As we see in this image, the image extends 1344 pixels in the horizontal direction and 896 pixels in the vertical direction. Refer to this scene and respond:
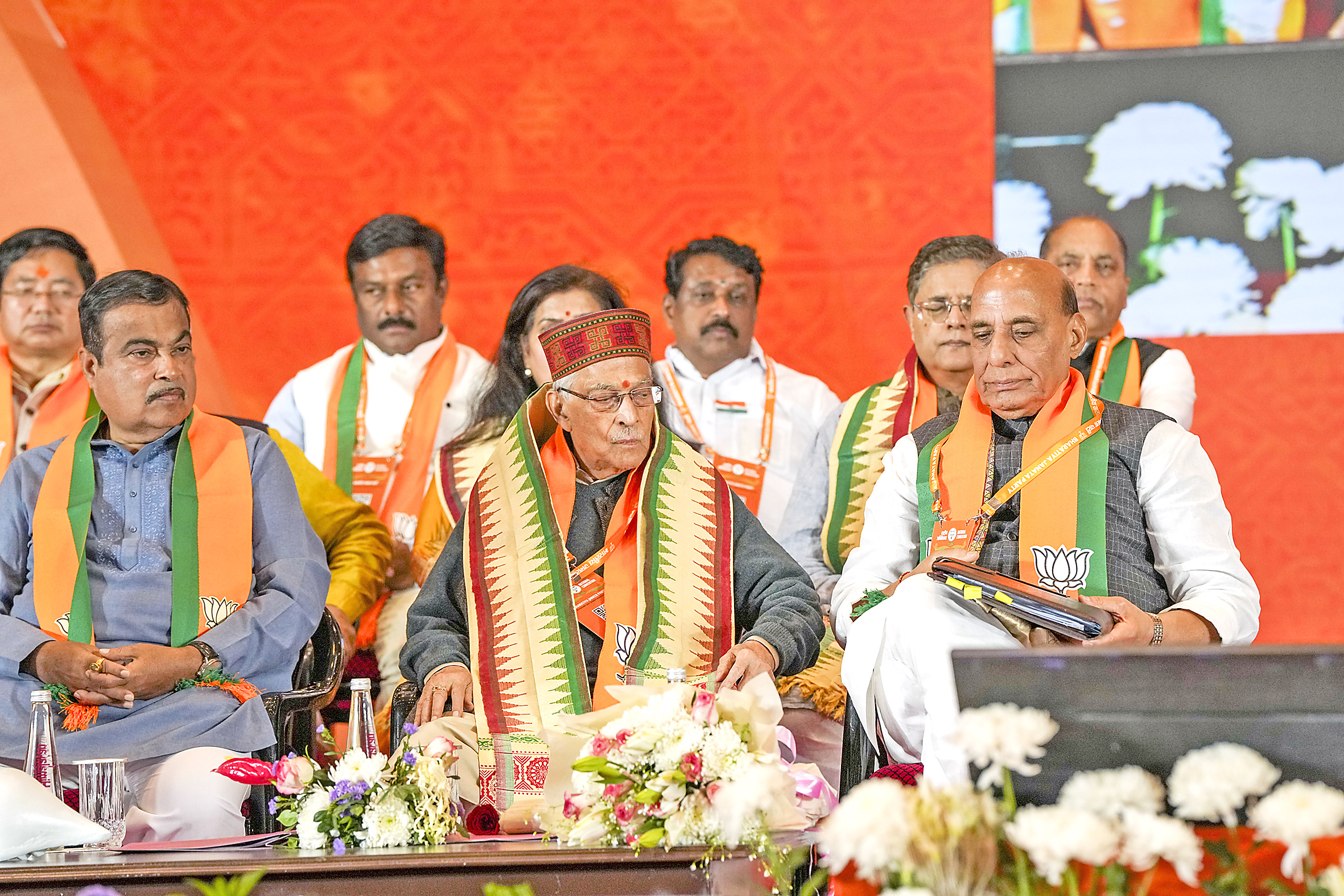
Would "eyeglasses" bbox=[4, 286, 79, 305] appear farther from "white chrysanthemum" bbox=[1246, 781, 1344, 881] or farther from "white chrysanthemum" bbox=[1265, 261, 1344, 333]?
"white chrysanthemum" bbox=[1265, 261, 1344, 333]

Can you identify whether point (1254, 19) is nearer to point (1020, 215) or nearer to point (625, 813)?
point (1020, 215)

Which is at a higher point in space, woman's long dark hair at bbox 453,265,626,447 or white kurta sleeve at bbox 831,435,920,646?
woman's long dark hair at bbox 453,265,626,447

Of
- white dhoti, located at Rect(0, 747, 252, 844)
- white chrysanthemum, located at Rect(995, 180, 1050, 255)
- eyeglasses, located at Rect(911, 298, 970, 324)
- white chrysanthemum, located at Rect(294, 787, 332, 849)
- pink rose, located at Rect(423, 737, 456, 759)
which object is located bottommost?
white dhoti, located at Rect(0, 747, 252, 844)

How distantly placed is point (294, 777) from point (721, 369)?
2996 millimetres

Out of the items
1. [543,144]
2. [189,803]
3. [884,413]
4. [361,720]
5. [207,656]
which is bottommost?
[189,803]

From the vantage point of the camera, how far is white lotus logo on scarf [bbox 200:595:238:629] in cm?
377

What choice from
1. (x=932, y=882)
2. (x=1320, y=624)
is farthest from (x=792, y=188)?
(x=932, y=882)

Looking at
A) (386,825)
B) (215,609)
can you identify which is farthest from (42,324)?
(386,825)

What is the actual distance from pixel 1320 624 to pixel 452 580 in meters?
3.84

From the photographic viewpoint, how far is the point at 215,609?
3.79 metres

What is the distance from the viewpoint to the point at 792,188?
632 cm

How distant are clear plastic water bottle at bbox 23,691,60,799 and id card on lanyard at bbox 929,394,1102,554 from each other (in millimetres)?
2014

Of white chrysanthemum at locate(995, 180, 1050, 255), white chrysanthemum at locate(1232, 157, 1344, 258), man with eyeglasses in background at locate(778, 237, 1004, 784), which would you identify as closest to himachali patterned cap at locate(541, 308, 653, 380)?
man with eyeglasses in background at locate(778, 237, 1004, 784)

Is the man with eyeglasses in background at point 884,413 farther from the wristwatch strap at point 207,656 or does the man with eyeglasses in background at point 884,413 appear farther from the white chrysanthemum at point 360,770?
the white chrysanthemum at point 360,770
